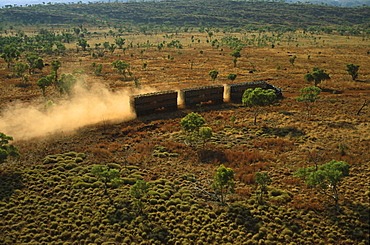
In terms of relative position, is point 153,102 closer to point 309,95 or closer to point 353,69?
point 309,95

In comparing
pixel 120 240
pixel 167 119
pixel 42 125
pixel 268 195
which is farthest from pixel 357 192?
pixel 42 125

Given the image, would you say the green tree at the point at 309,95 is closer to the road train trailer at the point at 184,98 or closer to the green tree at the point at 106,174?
the road train trailer at the point at 184,98

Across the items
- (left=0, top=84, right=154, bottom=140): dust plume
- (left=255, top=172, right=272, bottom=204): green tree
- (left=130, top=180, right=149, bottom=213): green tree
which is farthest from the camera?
(left=0, top=84, right=154, bottom=140): dust plume

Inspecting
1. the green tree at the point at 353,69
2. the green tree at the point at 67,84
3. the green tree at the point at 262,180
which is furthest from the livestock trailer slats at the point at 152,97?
the green tree at the point at 353,69

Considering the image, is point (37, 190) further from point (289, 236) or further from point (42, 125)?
point (289, 236)

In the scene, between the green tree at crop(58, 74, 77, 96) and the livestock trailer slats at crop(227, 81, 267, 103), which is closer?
the livestock trailer slats at crop(227, 81, 267, 103)

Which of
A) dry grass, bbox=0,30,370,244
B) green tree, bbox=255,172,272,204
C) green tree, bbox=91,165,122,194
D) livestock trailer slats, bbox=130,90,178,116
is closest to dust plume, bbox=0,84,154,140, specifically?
livestock trailer slats, bbox=130,90,178,116

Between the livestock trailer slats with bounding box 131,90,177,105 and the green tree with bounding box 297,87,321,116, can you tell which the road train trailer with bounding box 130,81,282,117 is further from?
the green tree with bounding box 297,87,321,116
